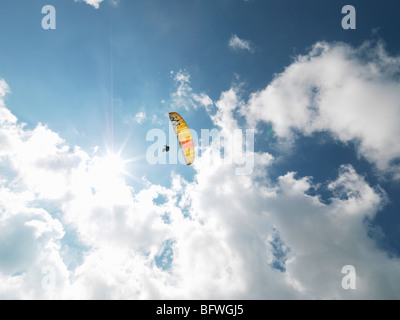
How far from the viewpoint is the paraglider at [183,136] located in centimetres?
3572

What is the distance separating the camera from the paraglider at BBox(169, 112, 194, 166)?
117 ft

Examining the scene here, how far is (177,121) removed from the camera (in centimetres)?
3600

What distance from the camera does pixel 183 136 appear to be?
36.0 m
